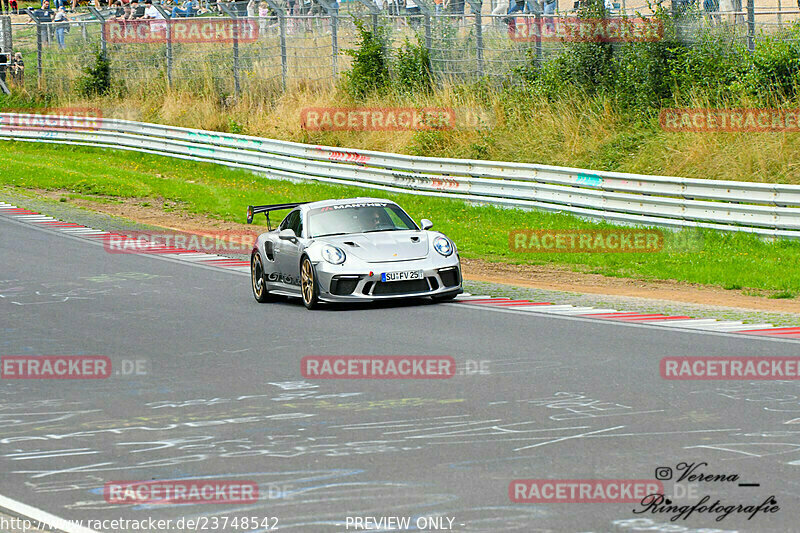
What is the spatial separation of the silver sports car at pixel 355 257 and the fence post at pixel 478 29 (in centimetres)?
1365

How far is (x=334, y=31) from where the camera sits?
33.4m

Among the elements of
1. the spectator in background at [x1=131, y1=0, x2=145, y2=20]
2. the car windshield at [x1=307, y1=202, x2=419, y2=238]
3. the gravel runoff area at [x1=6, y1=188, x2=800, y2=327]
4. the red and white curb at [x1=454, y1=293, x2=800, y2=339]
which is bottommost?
the gravel runoff area at [x1=6, y1=188, x2=800, y2=327]

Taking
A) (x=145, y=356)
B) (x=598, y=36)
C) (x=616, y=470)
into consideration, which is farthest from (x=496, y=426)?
(x=598, y=36)

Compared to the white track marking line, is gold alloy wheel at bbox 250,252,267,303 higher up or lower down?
lower down

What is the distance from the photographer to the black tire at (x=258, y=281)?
1562 centimetres

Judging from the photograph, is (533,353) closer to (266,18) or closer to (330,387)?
(330,387)

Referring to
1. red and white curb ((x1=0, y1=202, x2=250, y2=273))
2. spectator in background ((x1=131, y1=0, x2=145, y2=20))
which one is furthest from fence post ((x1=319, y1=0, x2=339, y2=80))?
red and white curb ((x1=0, y1=202, x2=250, y2=273))

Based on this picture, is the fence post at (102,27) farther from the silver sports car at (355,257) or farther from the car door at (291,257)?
the car door at (291,257)

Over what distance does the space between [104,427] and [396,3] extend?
26015 mm

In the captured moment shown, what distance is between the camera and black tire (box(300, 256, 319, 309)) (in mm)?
14273

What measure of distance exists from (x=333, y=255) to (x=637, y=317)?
3.67 meters

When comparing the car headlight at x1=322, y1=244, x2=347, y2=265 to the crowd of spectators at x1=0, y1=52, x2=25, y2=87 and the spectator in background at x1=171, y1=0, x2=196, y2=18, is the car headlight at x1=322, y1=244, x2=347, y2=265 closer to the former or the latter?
the spectator in background at x1=171, y1=0, x2=196, y2=18

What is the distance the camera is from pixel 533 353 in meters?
11.0

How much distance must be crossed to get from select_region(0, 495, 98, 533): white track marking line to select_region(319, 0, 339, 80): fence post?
27742mm
